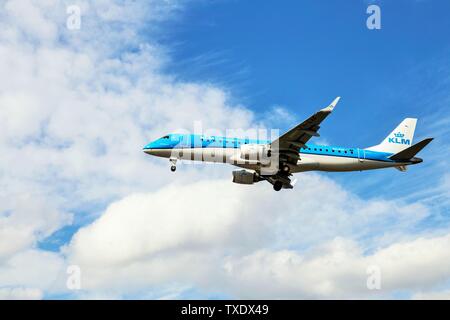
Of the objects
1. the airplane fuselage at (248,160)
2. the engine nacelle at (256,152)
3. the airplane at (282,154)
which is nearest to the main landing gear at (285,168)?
the airplane at (282,154)

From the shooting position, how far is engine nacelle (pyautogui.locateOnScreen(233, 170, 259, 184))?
64.2 meters

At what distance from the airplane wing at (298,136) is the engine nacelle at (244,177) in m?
5.47

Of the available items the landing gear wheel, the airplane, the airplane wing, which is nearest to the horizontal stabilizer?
the airplane

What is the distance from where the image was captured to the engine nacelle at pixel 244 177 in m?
64.2

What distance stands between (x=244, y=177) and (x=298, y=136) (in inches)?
410

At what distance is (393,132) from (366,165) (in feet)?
23.8

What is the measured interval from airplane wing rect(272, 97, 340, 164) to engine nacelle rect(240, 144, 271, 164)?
3.14 ft

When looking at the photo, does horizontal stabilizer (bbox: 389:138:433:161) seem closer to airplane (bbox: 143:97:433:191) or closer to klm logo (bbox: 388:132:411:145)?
airplane (bbox: 143:97:433:191)

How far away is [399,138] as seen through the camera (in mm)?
68375

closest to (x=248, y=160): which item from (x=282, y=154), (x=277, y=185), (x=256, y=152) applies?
(x=256, y=152)

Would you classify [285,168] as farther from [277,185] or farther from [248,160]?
[248,160]

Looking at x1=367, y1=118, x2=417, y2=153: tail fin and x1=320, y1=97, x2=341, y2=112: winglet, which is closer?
x1=320, y1=97, x2=341, y2=112: winglet
